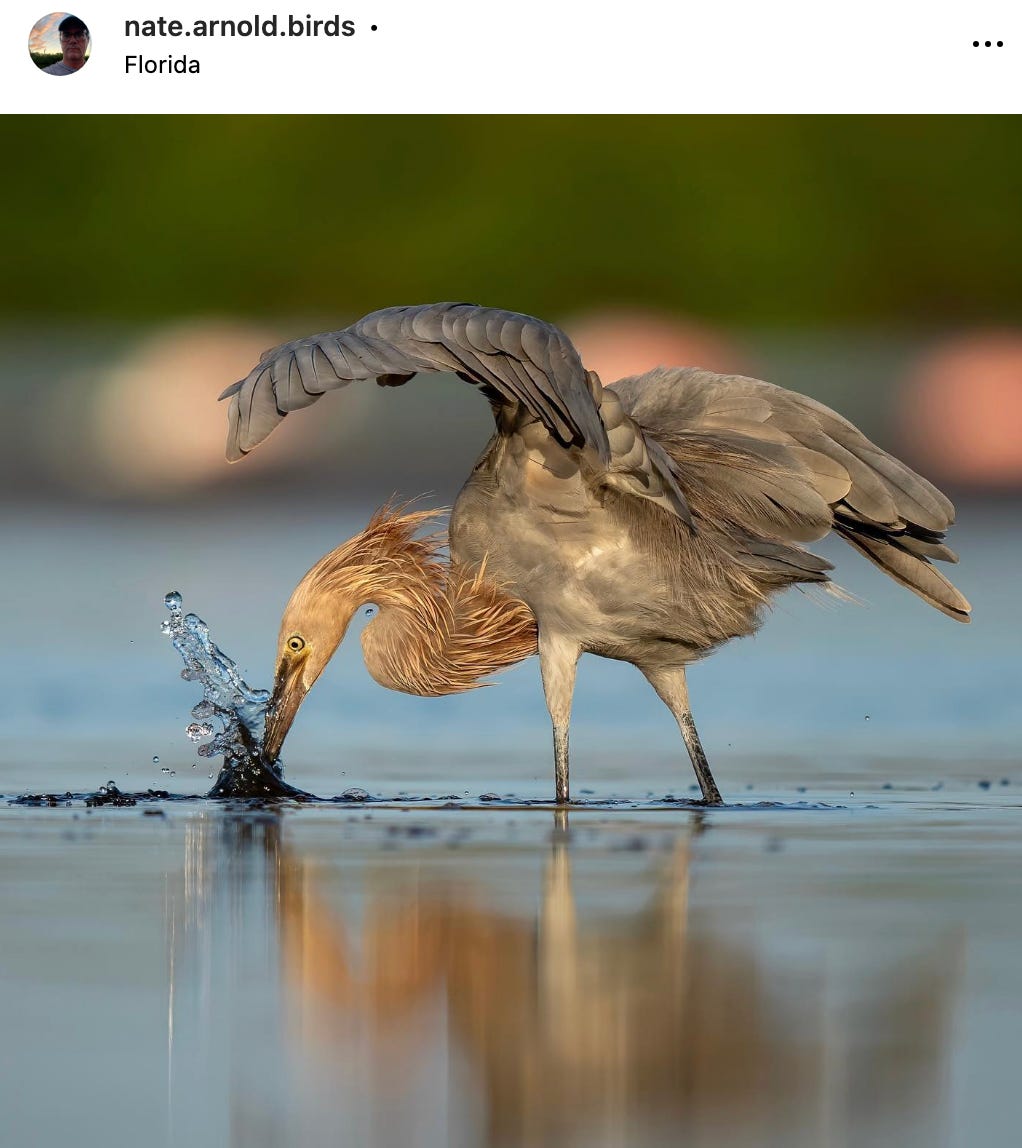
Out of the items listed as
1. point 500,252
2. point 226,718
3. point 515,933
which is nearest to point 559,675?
point 226,718

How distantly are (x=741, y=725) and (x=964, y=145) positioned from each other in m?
13.1

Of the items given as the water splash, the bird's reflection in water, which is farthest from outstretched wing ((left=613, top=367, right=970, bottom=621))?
the bird's reflection in water

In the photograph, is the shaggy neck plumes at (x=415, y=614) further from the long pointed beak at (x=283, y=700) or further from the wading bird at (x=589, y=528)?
the long pointed beak at (x=283, y=700)

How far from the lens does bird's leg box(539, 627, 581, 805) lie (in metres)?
7.75

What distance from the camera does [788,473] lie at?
25.0 ft

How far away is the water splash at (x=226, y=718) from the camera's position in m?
7.92

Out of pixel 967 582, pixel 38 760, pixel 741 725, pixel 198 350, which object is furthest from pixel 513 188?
pixel 38 760

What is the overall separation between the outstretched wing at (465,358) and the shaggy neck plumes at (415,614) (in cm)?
163

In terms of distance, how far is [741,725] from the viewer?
32.4 ft
